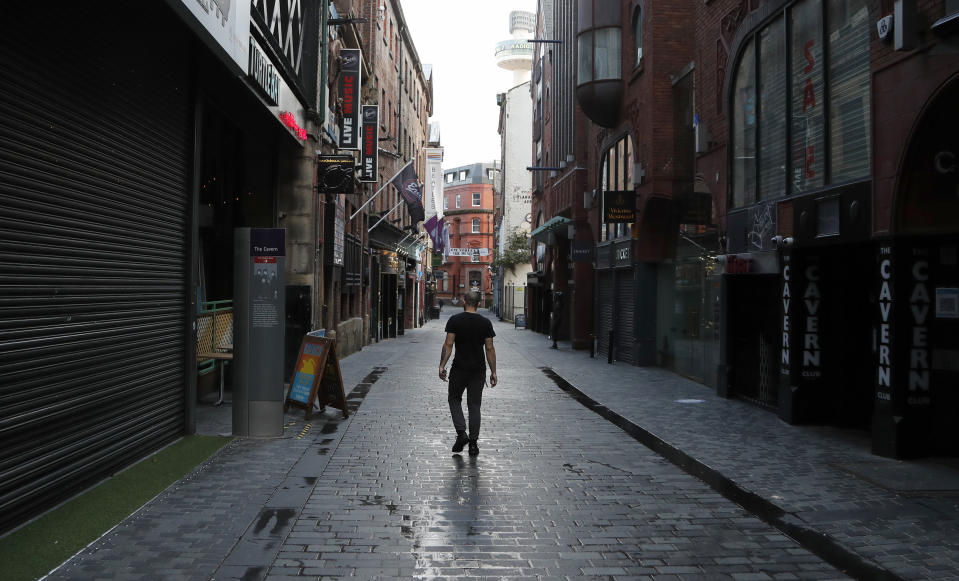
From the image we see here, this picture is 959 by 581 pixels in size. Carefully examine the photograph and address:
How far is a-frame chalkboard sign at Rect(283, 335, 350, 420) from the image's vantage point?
10.3m

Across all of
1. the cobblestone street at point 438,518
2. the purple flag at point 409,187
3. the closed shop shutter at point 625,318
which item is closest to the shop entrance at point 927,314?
the cobblestone street at point 438,518

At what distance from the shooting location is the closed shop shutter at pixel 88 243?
536cm

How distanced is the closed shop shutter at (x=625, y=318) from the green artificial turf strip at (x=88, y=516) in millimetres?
13435

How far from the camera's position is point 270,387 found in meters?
8.89

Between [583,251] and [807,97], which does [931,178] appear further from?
[583,251]

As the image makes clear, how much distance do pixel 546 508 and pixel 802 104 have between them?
7574 millimetres

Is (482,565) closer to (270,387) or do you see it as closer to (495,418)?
(270,387)

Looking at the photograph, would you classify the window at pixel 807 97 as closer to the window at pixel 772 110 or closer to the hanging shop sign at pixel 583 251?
the window at pixel 772 110

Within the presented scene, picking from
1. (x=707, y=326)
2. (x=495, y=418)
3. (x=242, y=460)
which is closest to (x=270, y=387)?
(x=242, y=460)

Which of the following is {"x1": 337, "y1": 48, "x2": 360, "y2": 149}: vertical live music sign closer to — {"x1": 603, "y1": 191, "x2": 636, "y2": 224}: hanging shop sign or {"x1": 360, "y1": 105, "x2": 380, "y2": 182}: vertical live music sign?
{"x1": 360, "y1": 105, "x2": 380, "y2": 182}: vertical live music sign

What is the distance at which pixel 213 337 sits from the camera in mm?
11586

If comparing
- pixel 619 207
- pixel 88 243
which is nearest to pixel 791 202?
pixel 619 207

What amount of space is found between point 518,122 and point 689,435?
49748 millimetres

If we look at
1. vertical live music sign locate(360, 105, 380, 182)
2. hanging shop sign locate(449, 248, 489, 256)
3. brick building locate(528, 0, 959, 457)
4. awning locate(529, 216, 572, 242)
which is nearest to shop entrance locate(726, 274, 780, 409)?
brick building locate(528, 0, 959, 457)
